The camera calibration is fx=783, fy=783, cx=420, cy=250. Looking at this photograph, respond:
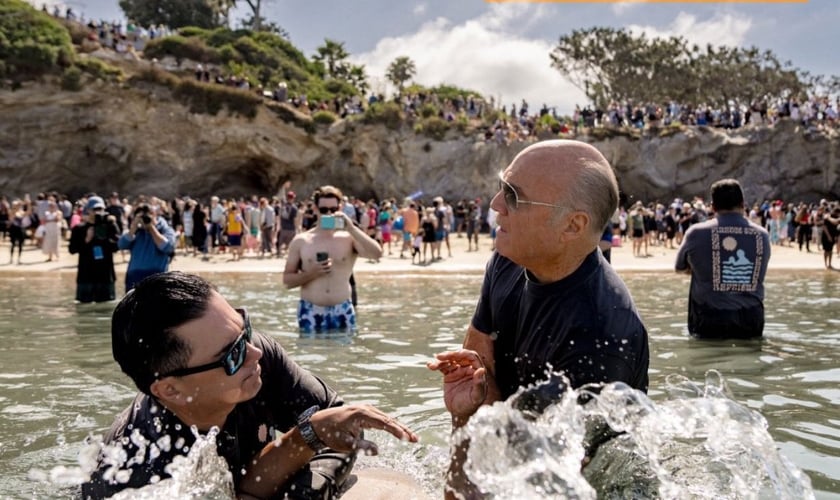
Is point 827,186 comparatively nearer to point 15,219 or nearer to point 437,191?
point 437,191

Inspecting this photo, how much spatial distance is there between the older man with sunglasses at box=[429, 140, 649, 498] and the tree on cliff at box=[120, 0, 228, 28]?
220 ft

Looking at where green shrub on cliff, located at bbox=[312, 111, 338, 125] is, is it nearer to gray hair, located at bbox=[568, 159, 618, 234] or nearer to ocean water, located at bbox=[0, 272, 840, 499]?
ocean water, located at bbox=[0, 272, 840, 499]

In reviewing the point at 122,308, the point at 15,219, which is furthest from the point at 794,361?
the point at 15,219

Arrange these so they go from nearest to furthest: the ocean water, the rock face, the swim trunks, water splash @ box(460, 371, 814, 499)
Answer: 1. water splash @ box(460, 371, 814, 499)
2. the ocean water
3. the swim trunks
4. the rock face

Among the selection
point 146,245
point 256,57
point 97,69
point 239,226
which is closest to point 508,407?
point 146,245

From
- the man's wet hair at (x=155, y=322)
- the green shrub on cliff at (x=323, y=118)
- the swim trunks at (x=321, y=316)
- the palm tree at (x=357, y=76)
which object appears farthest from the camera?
the palm tree at (x=357, y=76)

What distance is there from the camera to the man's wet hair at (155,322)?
2.54 m

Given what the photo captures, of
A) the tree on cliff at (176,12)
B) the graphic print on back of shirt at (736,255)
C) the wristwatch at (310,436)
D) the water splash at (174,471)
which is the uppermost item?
the tree on cliff at (176,12)

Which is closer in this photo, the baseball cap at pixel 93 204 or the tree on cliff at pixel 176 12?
the baseball cap at pixel 93 204

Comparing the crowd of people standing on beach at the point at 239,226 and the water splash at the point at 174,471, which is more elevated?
the crowd of people standing on beach at the point at 239,226

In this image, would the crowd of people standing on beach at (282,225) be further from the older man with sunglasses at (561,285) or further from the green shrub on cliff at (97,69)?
the older man with sunglasses at (561,285)

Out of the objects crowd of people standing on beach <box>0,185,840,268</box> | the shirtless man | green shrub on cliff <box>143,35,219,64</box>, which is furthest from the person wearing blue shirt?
green shrub on cliff <box>143,35,219,64</box>

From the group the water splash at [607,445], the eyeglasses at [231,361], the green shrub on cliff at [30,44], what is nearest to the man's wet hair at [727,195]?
the water splash at [607,445]

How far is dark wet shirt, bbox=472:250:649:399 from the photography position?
271 cm
